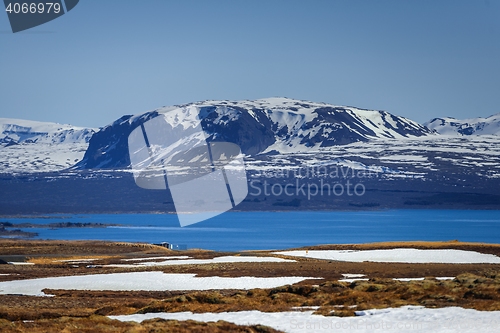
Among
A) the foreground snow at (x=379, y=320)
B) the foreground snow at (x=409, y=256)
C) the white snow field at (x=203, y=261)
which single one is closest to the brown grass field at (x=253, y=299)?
the foreground snow at (x=379, y=320)

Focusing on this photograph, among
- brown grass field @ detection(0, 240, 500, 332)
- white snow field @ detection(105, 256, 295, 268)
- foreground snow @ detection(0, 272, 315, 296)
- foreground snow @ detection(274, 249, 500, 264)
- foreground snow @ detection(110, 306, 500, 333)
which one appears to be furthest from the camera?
white snow field @ detection(105, 256, 295, 268)

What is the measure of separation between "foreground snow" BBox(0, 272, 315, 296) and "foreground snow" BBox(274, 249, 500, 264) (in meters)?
14.0

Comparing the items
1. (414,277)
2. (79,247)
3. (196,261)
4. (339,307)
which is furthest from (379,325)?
(79,247)

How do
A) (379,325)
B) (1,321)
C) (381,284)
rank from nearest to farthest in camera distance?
1. (379,325)
2. (1,321)
3. (381,284)

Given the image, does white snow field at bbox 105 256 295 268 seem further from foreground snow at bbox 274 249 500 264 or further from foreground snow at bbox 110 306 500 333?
foreground snow at bbox 110 306 500 333

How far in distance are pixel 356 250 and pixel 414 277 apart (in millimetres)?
22398

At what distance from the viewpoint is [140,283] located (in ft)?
134

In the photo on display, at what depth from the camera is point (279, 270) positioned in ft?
151

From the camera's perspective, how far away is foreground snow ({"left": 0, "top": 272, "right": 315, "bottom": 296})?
3903 cm

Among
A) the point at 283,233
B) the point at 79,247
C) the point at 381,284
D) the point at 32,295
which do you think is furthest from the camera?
the point at 283,233

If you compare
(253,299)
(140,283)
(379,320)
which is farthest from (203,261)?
(379,320)

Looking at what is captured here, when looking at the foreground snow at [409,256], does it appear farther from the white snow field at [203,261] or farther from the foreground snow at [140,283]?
the foreground snow at [140,283]

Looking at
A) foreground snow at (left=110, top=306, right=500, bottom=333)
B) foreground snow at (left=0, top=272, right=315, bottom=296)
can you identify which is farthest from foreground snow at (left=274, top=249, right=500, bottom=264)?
foreground snow at (left=110, top=306, right=500, bottom=333)

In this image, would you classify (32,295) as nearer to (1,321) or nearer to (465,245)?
(1,321)
